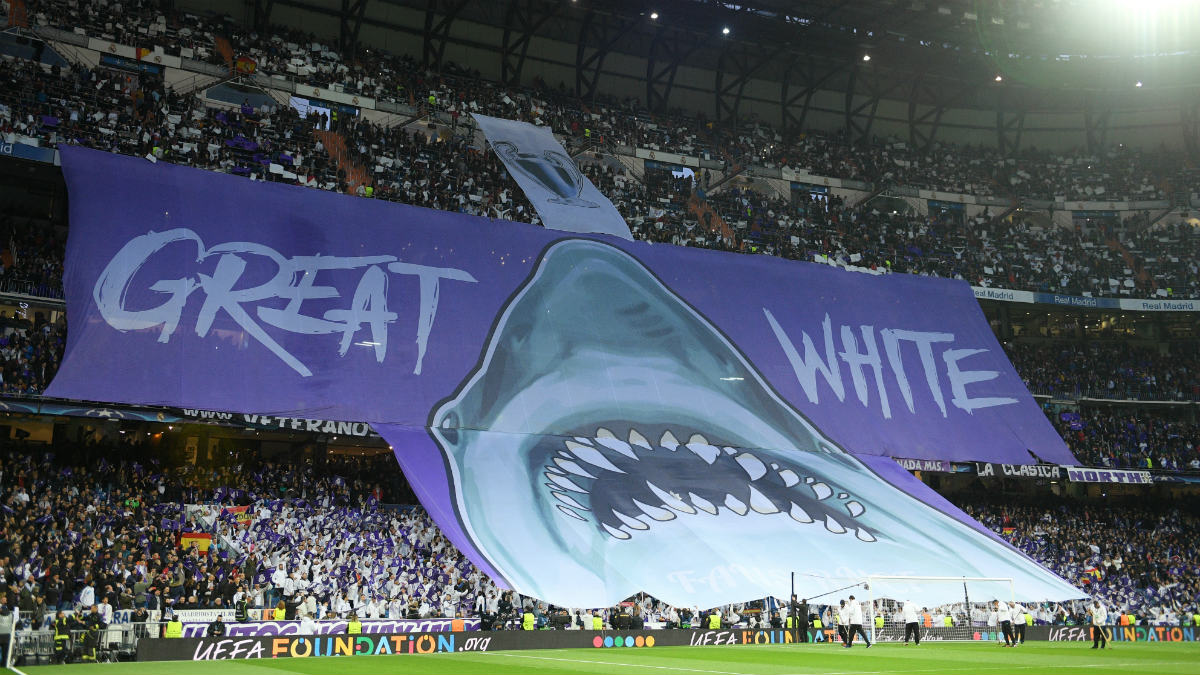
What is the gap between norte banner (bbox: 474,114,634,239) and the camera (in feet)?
135

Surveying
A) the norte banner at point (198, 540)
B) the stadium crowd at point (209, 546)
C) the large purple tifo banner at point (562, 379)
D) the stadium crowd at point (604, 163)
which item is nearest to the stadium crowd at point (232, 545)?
the stadium crowd at point (209, 546)

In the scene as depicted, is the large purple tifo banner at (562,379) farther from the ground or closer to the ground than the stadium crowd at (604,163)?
closer to the ground

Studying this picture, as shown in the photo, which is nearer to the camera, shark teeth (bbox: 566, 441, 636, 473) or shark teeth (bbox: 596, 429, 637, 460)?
shark teeth (bbox: 566, 441, 636, 473)

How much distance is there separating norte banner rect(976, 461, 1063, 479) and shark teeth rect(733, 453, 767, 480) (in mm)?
10334

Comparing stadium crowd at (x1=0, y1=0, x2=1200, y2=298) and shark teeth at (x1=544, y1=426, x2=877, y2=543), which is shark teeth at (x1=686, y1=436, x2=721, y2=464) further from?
stadium crowd at (x1=0, y1=0, x2=1200, y2=298)

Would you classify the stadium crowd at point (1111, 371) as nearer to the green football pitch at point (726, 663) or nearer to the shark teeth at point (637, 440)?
the shark teeth at point (637, 440)

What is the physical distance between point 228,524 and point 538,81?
29.8 m

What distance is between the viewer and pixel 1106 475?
4184 cm

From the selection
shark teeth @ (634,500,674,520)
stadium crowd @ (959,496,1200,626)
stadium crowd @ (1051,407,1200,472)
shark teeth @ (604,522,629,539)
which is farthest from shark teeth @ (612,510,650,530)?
stadium crowd @ (1051,407,1200,472)

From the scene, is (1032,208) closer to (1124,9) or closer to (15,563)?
(1124,9)

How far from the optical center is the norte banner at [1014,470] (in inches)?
1560

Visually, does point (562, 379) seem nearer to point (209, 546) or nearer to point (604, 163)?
point (209, 546)

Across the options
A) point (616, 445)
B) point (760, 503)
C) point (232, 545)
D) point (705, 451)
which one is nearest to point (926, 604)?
point (760, 503)

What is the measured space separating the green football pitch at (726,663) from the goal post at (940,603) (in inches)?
125
